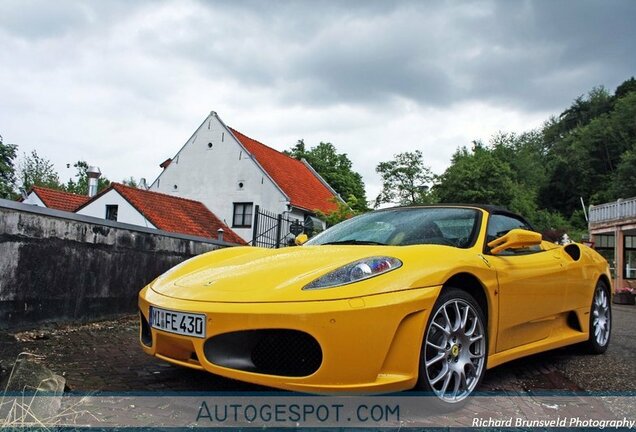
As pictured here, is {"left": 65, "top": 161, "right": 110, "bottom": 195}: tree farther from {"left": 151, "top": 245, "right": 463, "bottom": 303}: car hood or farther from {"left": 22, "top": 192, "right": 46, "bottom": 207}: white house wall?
{"left": 151, "top": 245, "right": 463, "bottom": 303}: car hood

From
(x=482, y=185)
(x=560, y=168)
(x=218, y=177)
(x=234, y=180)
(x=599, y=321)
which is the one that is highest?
(x=560, y=168)

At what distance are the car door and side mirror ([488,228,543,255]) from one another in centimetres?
6

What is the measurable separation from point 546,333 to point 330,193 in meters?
26.4

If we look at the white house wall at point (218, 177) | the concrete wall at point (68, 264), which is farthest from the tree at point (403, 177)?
the concrete wall at point (68, 264)

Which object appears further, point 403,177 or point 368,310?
point 403,177

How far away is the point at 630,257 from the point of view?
23.2 metres

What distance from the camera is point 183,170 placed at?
27.4 m

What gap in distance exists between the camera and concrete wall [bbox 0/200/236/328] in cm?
440

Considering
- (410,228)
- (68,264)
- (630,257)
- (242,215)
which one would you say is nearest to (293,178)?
(242,215)

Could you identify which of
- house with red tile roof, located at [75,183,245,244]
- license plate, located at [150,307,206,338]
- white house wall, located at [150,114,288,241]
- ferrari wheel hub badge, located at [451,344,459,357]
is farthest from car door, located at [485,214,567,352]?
white house wall, located at [150,114,288,241]

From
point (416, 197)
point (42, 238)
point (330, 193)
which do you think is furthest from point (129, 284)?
point (416, 197)

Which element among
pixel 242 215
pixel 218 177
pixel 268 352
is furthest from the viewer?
pixel 218 177

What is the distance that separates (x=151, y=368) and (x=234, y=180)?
22.5 meters

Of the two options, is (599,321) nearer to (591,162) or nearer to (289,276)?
(289,276)
